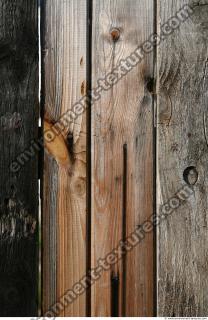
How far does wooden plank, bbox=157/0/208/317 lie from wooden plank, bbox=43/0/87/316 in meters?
0.26

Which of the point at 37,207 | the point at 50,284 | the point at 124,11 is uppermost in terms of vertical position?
the point at 124,11

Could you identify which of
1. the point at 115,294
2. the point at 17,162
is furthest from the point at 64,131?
the point at 115,294

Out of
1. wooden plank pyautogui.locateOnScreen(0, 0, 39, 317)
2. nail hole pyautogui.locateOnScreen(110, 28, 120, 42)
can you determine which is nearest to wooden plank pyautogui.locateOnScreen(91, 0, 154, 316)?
nail hole pyautogui.locateOnScreen(110, 28, 120, 42)

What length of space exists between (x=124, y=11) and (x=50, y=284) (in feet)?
3.11

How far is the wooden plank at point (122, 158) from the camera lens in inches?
58.9

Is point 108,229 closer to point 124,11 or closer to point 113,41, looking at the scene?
point 113,41

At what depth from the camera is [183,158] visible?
1.51 m

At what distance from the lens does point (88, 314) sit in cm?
153

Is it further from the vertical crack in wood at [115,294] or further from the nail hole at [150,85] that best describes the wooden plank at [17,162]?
the nail hole at [150,85]

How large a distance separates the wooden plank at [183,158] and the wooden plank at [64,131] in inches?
10.4

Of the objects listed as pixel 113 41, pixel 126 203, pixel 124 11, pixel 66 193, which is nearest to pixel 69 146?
pixel 66 193

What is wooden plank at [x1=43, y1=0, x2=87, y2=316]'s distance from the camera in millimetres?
1495

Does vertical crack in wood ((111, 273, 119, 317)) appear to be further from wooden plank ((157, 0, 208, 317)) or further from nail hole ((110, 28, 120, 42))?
nail hole ((110, 28, 120, 42))

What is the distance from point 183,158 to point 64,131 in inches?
16.1
